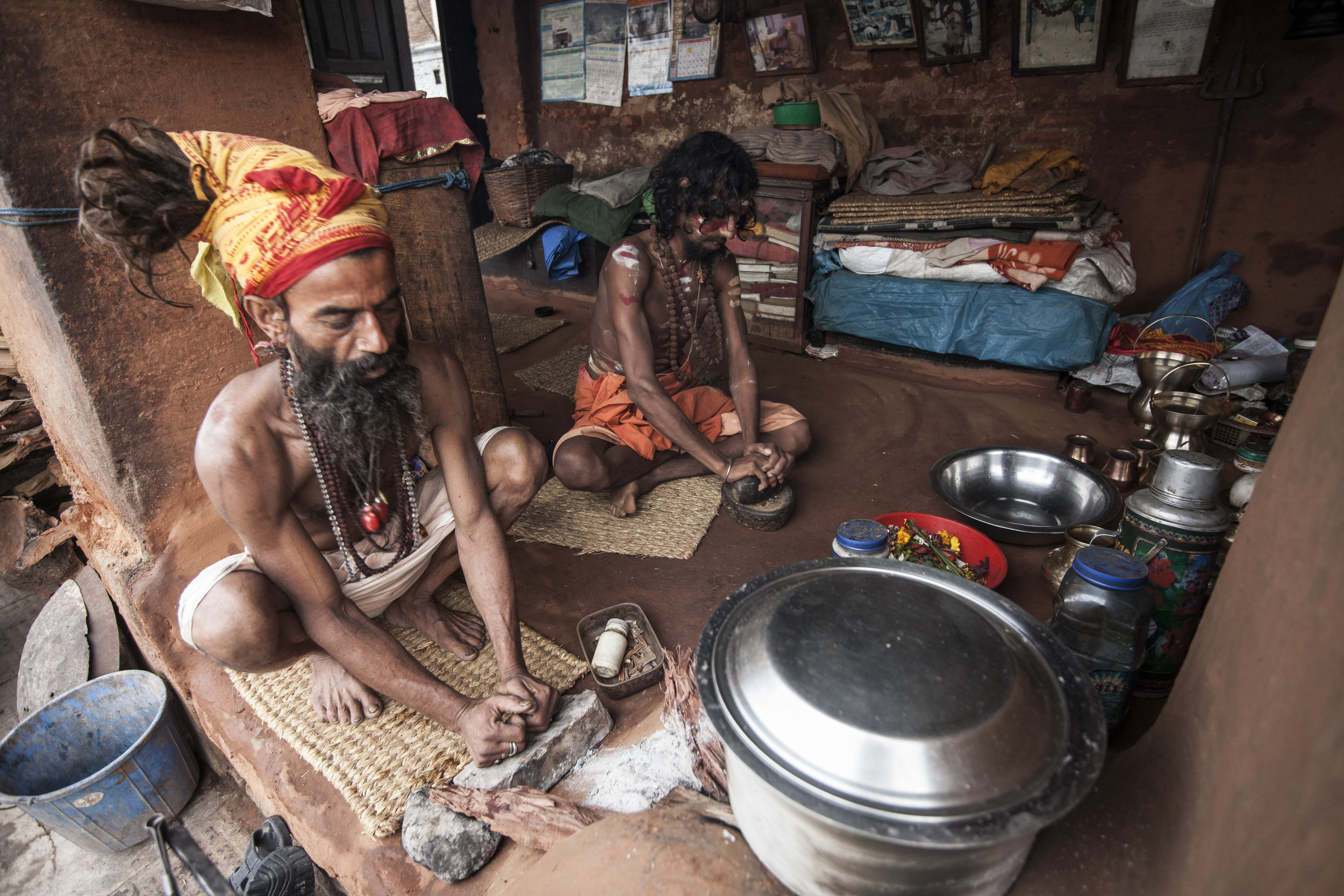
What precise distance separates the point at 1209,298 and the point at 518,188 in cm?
568

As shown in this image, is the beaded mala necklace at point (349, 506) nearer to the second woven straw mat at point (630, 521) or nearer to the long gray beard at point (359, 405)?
the long gray beard at point (359, 405)

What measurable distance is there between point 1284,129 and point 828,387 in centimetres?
299

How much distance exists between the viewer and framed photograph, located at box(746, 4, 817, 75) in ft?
16.8

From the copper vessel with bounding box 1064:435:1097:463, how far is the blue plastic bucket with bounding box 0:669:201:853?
3.78 metres

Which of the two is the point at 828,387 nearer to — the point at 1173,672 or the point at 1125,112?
the point at 1125,112

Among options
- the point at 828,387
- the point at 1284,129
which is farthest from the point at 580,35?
Result: the point at 1284,129

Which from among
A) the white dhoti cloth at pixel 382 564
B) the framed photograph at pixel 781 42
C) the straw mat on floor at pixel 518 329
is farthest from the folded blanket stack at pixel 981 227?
the white dhoti cloth at pixel 382 564

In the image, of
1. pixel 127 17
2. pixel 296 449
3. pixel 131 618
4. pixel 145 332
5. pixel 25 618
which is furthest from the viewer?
pixel 25 618

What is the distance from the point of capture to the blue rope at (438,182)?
8.71 ft

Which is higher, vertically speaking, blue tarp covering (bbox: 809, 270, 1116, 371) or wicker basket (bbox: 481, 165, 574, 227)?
wicker basket (bbox: 481, 165, 574, 227)

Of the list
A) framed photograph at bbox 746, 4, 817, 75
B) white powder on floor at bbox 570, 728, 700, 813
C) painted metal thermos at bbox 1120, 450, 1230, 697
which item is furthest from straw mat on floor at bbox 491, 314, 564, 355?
painted metal thermos at bbox 1120, 450, 1230, 697

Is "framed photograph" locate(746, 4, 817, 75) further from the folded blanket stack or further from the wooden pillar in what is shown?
the wooden pillar

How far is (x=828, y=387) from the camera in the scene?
4469 mm

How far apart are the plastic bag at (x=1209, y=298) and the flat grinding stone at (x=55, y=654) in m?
5.76
